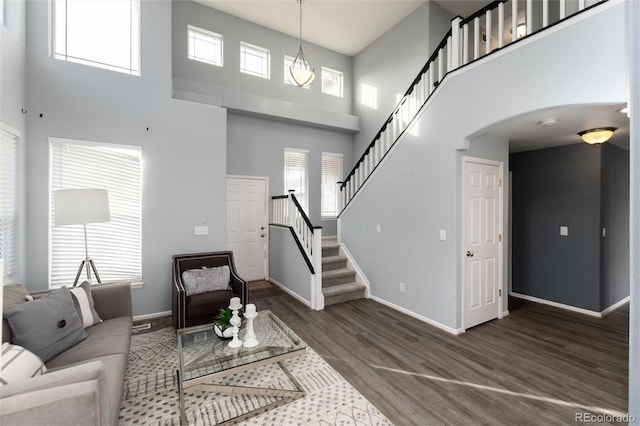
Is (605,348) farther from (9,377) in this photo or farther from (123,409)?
(9,377)

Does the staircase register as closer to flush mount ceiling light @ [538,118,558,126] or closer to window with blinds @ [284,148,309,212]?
window with blinds @ [284,148,309,212]

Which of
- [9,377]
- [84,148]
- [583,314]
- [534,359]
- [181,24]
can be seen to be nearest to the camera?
[9,377]

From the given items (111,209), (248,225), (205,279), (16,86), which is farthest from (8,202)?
(248,225)

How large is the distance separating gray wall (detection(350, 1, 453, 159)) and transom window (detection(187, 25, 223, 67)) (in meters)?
3.19

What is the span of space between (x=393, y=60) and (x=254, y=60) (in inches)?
114

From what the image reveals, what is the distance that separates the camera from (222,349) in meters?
2.47

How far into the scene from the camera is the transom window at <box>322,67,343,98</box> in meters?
6.95

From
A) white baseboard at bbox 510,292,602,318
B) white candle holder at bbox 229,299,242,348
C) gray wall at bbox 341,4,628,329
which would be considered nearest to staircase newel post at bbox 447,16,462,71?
gray wall at bbox 341,4,628,329

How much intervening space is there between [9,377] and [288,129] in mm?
5555

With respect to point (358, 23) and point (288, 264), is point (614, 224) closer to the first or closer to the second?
point (288, 264)

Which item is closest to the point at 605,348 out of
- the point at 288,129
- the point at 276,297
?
the point at 276,297

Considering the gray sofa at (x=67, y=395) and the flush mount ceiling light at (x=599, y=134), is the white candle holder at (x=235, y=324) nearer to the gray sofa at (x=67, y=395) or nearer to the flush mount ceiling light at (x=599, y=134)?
the gray sofa at (x=67, y=395)

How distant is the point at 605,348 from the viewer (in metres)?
3.21

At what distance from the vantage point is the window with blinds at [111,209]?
11.6 feet
